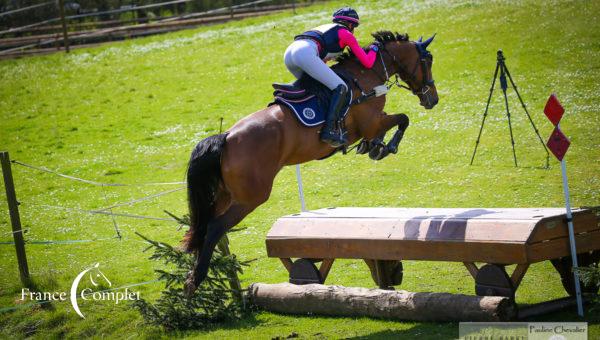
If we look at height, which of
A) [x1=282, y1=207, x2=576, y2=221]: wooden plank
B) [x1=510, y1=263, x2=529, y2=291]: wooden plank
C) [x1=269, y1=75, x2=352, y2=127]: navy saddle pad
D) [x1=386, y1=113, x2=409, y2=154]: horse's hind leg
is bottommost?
[x1=510, y1=263, x2=529, y2=291]: wooden plank

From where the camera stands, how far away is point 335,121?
8.69 metres

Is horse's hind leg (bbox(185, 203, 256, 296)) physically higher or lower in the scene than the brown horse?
lower

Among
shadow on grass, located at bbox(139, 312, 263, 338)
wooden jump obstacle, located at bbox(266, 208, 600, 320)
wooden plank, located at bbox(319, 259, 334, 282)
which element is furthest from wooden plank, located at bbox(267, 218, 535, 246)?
shadow on grass, located at bbox(139, 312, 263, 338)

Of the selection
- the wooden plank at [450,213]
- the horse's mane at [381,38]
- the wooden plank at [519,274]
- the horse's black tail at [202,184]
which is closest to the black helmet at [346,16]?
the horse's mane at [381,38]

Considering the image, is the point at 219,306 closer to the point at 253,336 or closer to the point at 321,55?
the point at 253,336

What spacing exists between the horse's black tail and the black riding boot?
122cm

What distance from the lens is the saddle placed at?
8508 mm

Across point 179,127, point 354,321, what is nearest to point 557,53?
point 179,127

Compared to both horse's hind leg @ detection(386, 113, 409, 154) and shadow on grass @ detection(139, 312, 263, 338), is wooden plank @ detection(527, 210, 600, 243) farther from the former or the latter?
shadow on grass @ detection(139, 312, 263, 338)

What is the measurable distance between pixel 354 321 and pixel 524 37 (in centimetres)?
1562

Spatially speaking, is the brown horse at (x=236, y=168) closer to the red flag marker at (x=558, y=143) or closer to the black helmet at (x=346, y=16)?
the black helmet at (x=346, y=16)

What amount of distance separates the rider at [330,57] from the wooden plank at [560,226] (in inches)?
101

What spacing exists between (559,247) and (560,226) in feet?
0.71

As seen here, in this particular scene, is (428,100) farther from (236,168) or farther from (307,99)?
(236,168)
